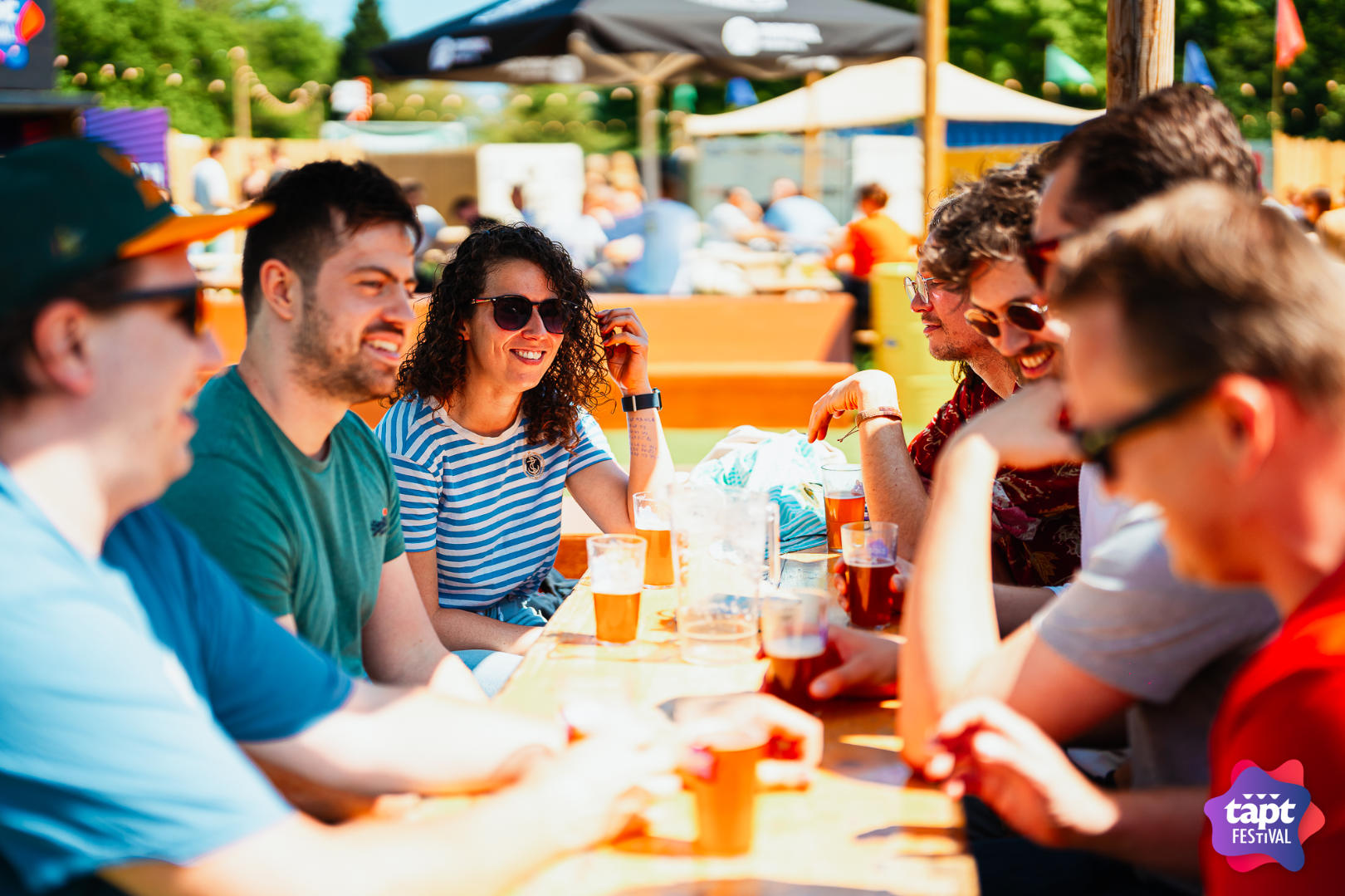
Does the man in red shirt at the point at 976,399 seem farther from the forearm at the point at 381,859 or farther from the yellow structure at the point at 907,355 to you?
the yellow structure at the point at 907,355

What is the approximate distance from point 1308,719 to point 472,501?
7.98ft

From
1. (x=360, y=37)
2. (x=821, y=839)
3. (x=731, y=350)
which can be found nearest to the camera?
(x=821, y=839)

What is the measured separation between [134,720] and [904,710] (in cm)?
117

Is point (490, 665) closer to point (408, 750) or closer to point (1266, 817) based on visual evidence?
point (408, 750)

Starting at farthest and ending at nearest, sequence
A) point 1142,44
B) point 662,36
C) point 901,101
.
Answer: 1. point 901,101
2. point 662,36
3. point 1142,44

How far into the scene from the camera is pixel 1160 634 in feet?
5.60

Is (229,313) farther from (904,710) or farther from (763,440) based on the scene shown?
(904,710)

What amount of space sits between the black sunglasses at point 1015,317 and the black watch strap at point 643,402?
1.39 meters

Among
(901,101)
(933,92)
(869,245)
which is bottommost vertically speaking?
(869,245)

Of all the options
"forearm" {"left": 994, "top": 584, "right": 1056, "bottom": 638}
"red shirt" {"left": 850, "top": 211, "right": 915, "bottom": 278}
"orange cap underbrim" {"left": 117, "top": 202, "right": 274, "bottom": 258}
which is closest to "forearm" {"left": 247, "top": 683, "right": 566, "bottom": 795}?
"orange cap underbrim" {"left": 117, "top": 202, "right": 274, "bottom": 258}

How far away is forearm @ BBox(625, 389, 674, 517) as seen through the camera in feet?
12.0

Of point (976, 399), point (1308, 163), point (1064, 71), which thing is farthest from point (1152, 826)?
point (1308, 163)

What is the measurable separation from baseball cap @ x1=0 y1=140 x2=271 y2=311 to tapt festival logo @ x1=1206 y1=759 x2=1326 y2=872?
1.54 m

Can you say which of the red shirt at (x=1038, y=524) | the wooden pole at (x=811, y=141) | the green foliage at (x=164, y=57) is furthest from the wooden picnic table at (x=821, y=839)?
the green foliage at (x=164, y=57)
